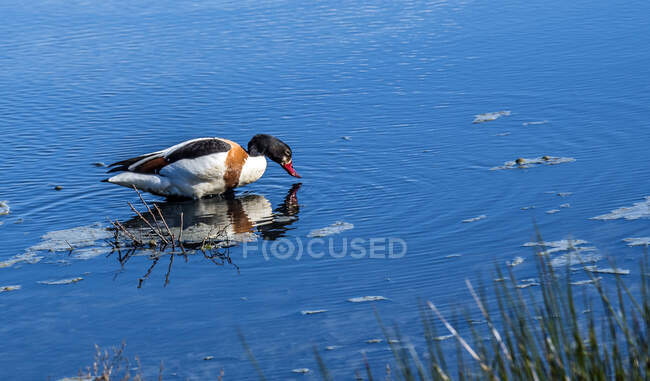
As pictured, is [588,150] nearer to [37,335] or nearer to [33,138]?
[37,335]

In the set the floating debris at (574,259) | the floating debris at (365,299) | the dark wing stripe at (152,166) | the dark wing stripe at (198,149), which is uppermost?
the dark wing stripe at (198,149)

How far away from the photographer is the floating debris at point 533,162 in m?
8.36

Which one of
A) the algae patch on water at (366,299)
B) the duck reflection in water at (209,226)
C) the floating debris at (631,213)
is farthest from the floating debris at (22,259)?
the floating debris at (631,213)

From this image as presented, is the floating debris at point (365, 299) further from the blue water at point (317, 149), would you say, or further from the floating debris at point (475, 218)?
the floating debris at point (475, 218)

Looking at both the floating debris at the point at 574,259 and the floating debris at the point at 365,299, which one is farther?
the floating debris at the point at 574,259

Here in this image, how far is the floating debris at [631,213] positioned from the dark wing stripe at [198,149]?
11.1 feet

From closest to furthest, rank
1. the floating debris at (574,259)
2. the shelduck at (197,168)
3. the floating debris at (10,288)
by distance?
the floating debris at (574,259)
the floating debris at (10,288)
the shelduck at (197,168)

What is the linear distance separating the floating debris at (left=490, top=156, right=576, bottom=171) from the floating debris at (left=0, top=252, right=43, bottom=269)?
13.4ft

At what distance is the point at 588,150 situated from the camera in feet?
28.2

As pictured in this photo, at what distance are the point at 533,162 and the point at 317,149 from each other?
2.26 metres

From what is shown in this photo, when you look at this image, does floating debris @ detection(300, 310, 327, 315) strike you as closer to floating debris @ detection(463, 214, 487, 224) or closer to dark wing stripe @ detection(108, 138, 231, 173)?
floating debris @ detection(463, 214, 487, 224)

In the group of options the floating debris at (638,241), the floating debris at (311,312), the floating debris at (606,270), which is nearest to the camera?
the floating debris at (311,312)

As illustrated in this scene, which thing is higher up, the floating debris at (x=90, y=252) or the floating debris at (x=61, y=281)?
the floating debris at (x=90, y=252)

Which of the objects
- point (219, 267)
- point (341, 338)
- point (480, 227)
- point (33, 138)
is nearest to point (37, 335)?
point (219, 267)
